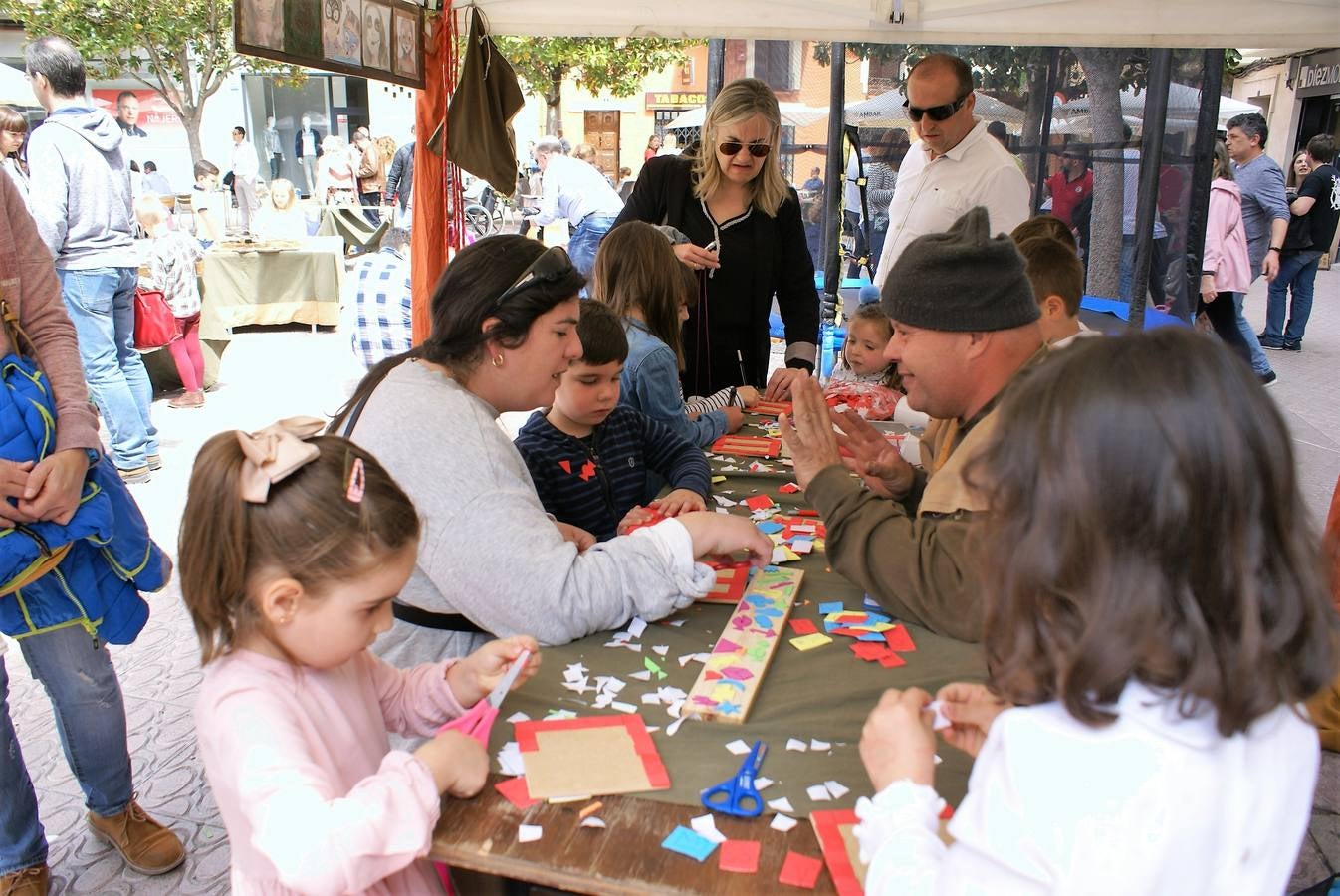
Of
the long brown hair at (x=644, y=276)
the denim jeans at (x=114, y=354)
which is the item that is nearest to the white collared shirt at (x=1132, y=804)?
the long brown hair at (x=644, y=276)

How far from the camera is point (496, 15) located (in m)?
4.59

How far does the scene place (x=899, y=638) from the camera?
1810mm

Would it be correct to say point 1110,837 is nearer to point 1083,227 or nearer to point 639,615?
point 639,615

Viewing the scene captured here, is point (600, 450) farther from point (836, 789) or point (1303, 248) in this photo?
point (1303, 248)

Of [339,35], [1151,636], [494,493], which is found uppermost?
[339,35]

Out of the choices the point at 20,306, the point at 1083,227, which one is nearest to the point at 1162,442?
the point at 20,306

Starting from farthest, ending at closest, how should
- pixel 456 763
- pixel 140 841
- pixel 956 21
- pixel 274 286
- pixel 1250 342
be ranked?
pixel 274 286
pixel 1250 342
pixel 956 21
pixel 140 841
pixel 456 763

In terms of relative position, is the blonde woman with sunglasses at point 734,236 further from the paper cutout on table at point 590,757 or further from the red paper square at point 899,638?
the paper cutout on table at point 590,757

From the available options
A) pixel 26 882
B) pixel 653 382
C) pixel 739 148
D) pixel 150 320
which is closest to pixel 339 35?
pixel 739 148

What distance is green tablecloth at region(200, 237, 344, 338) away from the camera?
866 cm

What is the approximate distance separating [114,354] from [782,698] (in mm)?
5282

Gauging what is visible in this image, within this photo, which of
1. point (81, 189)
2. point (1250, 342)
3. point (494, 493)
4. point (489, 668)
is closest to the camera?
point (489, 668)

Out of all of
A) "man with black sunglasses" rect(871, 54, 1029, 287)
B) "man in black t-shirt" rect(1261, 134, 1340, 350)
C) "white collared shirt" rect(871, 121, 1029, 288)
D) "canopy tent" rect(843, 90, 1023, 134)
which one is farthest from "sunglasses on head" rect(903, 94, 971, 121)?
"man in black t-shirt" rect(1261, 134, 1340, 350)

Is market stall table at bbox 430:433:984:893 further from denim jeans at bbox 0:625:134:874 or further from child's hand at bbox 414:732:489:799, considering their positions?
denim jeans at bbox 0:625:134:874
